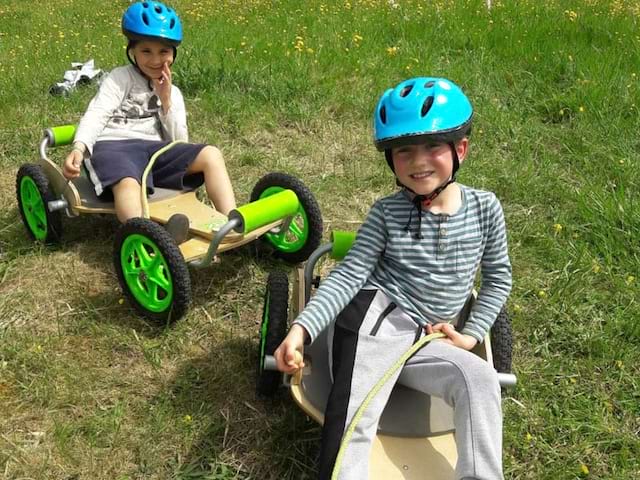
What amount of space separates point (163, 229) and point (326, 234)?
40.1 inches

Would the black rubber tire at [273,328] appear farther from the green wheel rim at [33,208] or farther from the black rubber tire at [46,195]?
the green wheel rim at [33,208]

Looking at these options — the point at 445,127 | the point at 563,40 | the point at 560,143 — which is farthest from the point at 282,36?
the point at 445,127

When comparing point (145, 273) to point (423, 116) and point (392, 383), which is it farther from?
point (423, 116)

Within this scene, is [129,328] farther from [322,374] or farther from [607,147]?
[607,147]

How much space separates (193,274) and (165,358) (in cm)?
55

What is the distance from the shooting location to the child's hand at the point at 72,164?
2824 millimetres

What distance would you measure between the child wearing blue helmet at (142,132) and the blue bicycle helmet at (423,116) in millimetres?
1366

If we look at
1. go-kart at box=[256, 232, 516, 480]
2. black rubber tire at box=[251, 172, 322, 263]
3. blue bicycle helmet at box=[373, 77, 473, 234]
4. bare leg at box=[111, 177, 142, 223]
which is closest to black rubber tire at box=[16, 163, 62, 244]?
bare leg at box=[111, 177, 142, 223]

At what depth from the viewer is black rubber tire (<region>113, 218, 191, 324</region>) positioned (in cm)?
248

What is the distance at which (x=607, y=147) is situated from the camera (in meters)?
3.75

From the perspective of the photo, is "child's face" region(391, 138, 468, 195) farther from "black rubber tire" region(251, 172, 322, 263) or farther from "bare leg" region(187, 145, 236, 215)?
"bare leg" region(187, 145, 236, 215)

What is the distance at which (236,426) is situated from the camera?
2236mm

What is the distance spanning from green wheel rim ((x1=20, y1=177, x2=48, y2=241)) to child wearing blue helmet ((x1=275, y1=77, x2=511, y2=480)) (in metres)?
1.82

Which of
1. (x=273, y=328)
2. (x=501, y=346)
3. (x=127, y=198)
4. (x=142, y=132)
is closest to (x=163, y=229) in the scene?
(x=127, y=198)
